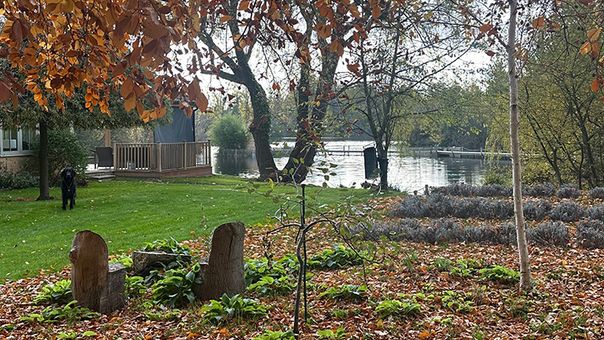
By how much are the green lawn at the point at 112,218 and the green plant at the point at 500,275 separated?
7.44 ft

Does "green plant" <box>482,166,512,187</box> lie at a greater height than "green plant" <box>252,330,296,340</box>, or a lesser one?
greater

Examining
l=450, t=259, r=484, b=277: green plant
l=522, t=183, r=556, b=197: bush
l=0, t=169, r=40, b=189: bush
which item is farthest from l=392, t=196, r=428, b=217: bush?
l=0, t=169, r=40, b=189: bush

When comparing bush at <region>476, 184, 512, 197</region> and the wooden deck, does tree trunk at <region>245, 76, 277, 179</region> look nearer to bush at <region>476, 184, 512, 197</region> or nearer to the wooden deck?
the wooden deck

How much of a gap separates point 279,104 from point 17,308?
13984 millimetres

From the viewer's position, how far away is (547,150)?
15391 mm

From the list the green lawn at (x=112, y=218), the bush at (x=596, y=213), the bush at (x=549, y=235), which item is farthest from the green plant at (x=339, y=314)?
the bush at (x=596, y=213)

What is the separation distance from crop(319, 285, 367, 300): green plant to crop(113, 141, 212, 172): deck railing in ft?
57.9

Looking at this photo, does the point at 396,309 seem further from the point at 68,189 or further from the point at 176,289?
the point at 68,189

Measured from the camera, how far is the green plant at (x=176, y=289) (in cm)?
474

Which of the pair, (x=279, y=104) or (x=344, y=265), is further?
(x=279, y=104)

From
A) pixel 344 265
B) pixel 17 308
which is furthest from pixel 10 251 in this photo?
pixel 344 265

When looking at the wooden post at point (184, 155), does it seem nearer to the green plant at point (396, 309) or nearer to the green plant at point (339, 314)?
the green plant at point (339, 314)

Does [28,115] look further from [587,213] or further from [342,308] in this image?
[587,213]

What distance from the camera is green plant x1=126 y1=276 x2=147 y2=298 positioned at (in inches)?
200
